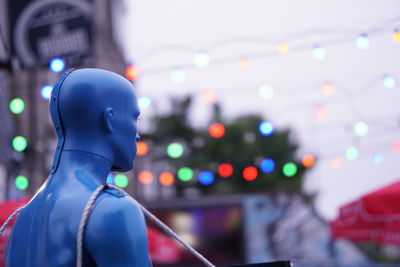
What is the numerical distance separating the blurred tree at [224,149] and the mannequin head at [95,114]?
91.8 feet

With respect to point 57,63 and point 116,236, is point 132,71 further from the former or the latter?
point 116,236

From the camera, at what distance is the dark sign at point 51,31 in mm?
6977

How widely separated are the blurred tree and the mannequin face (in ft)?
91.7

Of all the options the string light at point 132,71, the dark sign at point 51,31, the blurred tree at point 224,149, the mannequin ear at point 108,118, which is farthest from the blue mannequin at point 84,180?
the blurred tree at point 224,149

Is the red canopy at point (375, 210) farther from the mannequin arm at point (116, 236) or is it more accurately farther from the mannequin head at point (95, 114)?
the mannequin arm at point (116, 236)

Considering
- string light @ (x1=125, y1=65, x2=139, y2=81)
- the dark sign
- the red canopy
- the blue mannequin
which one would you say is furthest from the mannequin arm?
string light @ (x1=125, y1=65, x2=139, y2=81)

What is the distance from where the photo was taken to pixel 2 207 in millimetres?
6262

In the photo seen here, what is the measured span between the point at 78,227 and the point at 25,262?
262 mm

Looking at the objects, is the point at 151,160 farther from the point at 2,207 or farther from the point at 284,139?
the point at 2,207

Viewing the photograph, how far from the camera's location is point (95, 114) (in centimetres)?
212

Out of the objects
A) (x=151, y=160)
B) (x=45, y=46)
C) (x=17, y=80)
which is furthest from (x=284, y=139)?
(x=45, y=46)

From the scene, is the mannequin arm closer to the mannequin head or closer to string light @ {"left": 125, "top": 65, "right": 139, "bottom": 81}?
the mannequin head

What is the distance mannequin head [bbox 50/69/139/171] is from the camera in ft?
6.97

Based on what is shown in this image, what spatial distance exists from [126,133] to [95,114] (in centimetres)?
13
